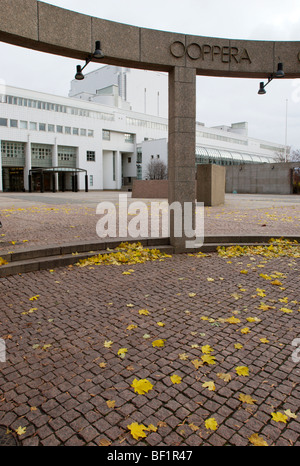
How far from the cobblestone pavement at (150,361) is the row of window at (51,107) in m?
59.0

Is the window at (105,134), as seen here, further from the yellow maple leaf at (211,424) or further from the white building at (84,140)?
the yellow maple leaf at (211,424)

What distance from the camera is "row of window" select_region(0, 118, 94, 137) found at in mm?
56725

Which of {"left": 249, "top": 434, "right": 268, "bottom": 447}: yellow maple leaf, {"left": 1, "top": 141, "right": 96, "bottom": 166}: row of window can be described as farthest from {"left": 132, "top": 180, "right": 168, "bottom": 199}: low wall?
{"left": 1, "top": 141, "right": 96, "bottom": 166}: row of window

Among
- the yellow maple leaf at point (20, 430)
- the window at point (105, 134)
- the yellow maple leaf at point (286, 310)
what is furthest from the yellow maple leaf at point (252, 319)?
the window at point (105, 134)

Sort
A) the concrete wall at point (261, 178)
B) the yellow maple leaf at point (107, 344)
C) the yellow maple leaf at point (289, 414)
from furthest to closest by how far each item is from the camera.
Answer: the concrete wall at point (261, 178), the yellow maple leaf at point (107, 344), the yellow maple leaf at point (289, 414)

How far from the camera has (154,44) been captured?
7.00m

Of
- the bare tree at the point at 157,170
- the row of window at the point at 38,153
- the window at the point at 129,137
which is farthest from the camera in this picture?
the window at the point at 129,137

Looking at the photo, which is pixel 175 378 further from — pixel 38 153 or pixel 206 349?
pixel 38 153

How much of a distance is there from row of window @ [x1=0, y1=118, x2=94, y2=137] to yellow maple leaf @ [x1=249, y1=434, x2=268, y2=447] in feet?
201

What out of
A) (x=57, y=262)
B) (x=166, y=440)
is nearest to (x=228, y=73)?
(x=57, y=262)

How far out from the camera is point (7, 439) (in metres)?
2.21

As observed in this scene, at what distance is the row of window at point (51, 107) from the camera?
56406 mm

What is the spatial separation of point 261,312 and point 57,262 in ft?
12.3

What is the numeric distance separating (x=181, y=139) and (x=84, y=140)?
209 feet
